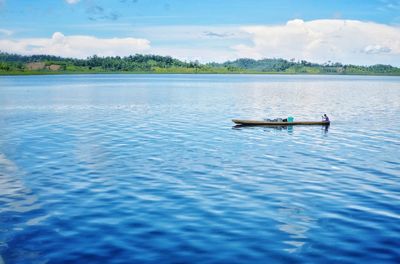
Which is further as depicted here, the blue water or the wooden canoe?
the wooden canoe

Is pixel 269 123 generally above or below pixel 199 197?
above

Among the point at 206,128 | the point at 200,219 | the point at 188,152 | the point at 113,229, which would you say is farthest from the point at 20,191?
the point at 206,128

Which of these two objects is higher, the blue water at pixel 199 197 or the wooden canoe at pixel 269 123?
the wooden canoe at pixel 269 123

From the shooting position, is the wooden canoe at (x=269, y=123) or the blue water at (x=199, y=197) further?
the wooden canoe at (x=269, y=123)

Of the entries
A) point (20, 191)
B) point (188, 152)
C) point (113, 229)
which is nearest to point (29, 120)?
point (188, 152)

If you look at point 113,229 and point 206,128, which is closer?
point 113,229

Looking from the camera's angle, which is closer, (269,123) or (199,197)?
(199,197)

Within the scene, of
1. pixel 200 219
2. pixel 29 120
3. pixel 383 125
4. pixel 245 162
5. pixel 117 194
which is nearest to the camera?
pixel 200 219

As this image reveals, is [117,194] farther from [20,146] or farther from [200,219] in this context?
[20,146]

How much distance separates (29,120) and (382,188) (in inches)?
2502

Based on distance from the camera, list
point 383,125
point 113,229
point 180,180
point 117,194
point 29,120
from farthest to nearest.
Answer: point 29,120 → point 383,125 → point 180,180 → point 117,194 → point 113,229

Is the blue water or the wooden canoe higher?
the wooden canoe

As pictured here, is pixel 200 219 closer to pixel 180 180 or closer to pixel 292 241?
pixel 292 241

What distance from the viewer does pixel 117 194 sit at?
107 ft
